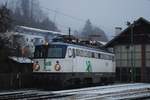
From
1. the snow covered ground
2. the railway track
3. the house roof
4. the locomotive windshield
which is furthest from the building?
the railway track

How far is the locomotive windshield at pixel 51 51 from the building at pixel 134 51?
2115cm

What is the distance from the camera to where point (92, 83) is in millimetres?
34562

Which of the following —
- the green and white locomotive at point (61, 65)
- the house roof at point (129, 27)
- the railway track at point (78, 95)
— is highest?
the house roof at point (129, 27)

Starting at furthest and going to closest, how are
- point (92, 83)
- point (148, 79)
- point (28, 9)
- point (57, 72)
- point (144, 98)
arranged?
point (28, 9) < point (148, 79) < point (92, 83) < point (57, 72) < point (144, 98)

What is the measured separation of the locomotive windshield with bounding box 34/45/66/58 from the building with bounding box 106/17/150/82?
69.4 ft

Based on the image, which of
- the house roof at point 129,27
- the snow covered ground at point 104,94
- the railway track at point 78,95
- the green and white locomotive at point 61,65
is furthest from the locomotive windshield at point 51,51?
the house roof at point 129,27

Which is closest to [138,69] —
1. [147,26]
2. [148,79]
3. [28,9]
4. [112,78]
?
[148,79]

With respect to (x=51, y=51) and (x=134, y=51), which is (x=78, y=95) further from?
(x=134, y=51)

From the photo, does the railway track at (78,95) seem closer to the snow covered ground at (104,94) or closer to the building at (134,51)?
the snow covered ground at (104,94)

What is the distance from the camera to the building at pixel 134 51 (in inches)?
1975

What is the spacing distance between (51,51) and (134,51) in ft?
76.7

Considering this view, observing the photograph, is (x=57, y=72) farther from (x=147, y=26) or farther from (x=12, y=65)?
(x=147, y=26)

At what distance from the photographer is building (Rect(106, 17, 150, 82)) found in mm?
50156

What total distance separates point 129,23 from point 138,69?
615cm
